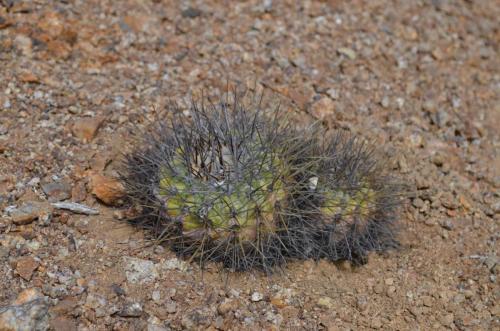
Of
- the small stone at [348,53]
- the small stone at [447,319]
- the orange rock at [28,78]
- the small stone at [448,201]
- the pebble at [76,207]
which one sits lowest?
the small stone at [447,319]

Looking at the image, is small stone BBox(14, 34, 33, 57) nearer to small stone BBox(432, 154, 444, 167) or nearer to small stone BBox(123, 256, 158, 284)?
small stone BBox(123, 256, 158, 284)

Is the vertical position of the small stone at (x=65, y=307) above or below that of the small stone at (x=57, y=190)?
below

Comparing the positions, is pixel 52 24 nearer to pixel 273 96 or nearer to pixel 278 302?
pixel 273 96

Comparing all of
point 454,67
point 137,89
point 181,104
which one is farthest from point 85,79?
point 454,67

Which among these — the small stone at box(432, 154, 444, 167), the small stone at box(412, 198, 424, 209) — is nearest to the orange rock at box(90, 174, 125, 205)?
the small stone at box(412, 198, 424, 209)

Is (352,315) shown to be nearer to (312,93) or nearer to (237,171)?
(237,171)

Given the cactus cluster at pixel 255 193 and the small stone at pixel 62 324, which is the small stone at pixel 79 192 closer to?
the cactus cluster at pixel 255 193

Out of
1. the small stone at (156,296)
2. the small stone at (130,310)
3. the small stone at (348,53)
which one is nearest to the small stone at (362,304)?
the small stone at (156,296)
